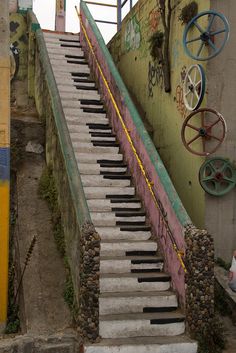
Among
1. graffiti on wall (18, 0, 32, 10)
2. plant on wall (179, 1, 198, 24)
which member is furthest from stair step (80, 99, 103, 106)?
graffiti on wall (18, 0, 32, 10)

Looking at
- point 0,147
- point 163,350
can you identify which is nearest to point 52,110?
point 0,147

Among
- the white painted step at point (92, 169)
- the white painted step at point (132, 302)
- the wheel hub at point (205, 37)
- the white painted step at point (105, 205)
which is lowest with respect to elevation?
the white painted step at point (132, 302)

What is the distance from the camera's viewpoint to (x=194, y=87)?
8.13 metres

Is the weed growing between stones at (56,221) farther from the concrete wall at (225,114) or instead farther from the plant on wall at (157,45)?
the plant on wall at (157,45)

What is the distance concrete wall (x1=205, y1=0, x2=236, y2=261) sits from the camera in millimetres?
7930

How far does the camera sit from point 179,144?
908 cm

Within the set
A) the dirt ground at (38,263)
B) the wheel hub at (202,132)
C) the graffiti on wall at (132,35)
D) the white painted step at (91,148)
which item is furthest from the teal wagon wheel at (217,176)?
the graffiti on wall at (132,35)

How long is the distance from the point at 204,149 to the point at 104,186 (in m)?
2.08

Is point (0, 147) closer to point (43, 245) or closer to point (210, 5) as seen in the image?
point (43, 245)

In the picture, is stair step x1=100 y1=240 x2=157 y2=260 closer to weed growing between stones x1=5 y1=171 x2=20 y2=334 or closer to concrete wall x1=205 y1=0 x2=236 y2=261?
concrete wall x1=205 y1=0 x2=236 y2=261

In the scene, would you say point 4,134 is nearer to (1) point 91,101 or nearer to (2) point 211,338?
(2) point 211,338

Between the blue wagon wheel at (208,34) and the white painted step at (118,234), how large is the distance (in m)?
3.11

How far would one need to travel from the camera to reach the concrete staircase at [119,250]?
6227mm

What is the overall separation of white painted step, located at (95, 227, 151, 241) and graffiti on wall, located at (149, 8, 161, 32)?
501 cm
